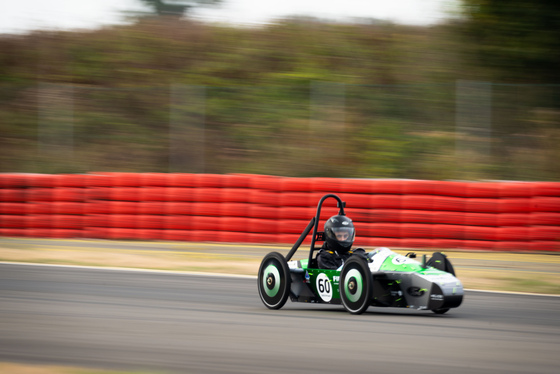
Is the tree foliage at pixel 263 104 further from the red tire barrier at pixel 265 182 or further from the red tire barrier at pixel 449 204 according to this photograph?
the red tire barrier at pixel 265 182

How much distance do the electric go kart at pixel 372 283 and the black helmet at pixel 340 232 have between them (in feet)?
0.95

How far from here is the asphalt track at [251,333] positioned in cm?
556

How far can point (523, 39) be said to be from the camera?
62.5 ft

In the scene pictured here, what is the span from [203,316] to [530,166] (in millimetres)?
9883

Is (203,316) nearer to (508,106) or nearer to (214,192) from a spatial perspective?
(214,192)

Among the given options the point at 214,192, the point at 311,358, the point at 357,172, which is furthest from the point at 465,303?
the point at 357,172

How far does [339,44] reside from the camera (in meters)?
23.0

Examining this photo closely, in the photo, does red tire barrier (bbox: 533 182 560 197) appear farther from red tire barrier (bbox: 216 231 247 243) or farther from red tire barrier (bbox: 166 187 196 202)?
red tire barrier (bbox: 166 187 196 202)

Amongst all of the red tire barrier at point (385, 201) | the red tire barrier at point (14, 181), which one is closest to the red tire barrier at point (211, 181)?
the red tire barrier at point (385, 201)

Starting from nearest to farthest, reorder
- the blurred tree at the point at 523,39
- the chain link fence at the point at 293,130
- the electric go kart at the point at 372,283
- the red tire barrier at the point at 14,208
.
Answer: the electric go kart at the point at 372,283
the chain link fence at the point at 293,130
the red tire barrier at the point at 14,208
the blurred tree at the point at 523,39

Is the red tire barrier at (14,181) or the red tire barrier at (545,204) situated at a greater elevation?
the red tire barrier at (14,181)

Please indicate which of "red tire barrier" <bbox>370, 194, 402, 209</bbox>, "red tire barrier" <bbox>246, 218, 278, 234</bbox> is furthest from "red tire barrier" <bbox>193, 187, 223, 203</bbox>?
"red tire barrier" <bbox>370, 194, 402, 209</bbox>

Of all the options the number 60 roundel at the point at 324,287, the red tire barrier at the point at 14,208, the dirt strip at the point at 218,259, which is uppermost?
the red tire barrier at the point at 14,208

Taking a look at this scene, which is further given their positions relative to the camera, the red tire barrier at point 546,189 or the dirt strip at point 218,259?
the red tire barrier at point 546,189
